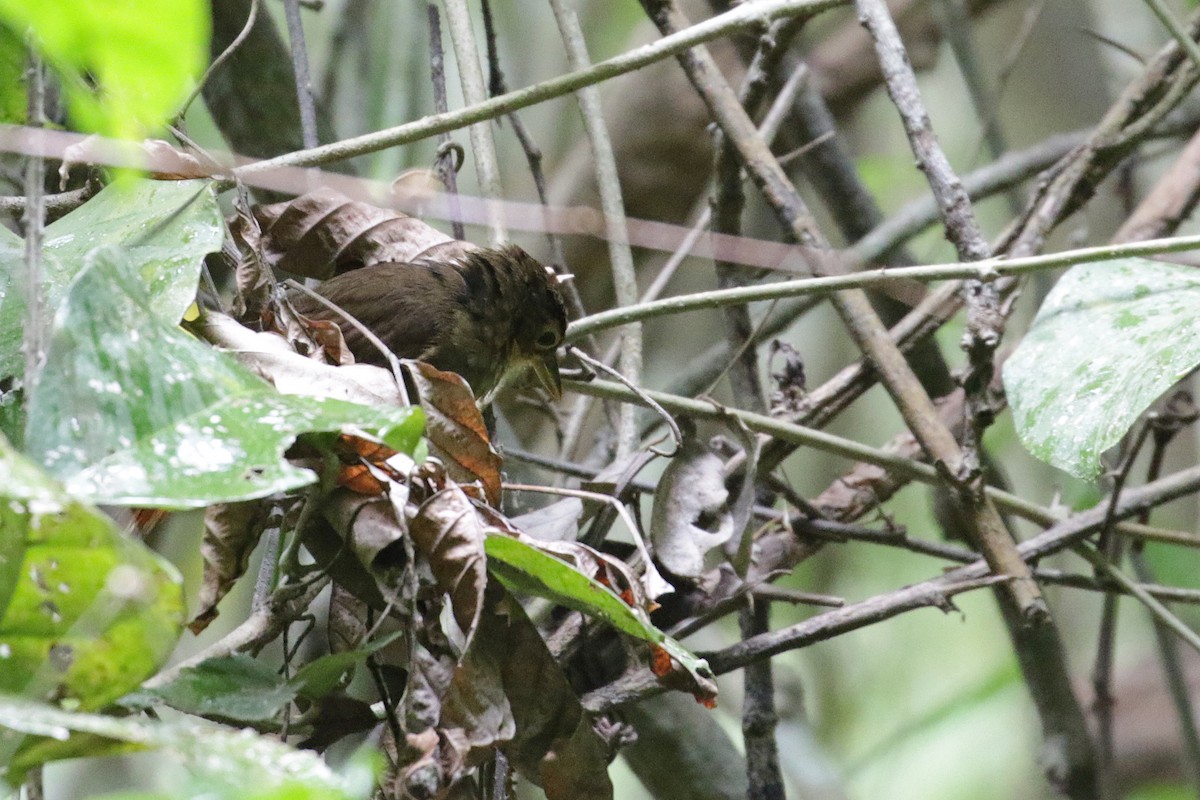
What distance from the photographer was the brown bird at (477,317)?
233cm

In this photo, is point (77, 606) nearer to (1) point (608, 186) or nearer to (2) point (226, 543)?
(2) point (226, 543)

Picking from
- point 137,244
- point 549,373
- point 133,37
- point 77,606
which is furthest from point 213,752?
point 549,373

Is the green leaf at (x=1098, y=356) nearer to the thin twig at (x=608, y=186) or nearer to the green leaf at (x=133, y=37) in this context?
the thin twig at (x=608, y=186)

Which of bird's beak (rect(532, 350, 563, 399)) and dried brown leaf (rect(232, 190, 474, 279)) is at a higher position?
dried brown leaf (rect(232, 190, 474, 279))

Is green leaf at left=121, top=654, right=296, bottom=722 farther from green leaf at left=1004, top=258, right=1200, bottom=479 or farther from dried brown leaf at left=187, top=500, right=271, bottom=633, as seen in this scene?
green leaf at left=1004, top=258, right=1200, bottom=479

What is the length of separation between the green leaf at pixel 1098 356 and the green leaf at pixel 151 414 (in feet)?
3.52

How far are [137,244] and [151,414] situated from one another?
1.60 ft

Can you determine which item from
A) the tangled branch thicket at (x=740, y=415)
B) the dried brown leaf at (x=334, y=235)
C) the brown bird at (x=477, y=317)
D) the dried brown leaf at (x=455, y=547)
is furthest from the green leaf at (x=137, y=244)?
the brown bird at (x=477, y=317)

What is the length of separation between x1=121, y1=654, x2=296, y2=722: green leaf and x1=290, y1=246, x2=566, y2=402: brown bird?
106 cm

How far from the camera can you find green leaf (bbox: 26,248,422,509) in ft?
2.87

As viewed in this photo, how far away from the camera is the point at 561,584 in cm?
125

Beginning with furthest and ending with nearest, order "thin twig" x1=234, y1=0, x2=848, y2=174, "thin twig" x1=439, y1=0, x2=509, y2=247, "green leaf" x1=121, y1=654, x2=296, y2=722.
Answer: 1. "thin twig" x1=439, y1=0, x2=509, y2=247
2. "thin twig" x1=234, y1=0, x2=848, y2=174
3. "green leaf" x1=121, y1=654, x2=296, y2=722

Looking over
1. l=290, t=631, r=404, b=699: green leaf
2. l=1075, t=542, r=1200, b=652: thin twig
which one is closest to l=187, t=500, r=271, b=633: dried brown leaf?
l=290, t=631, r=404, b=699: green leaf

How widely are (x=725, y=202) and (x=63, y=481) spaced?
190 cm
